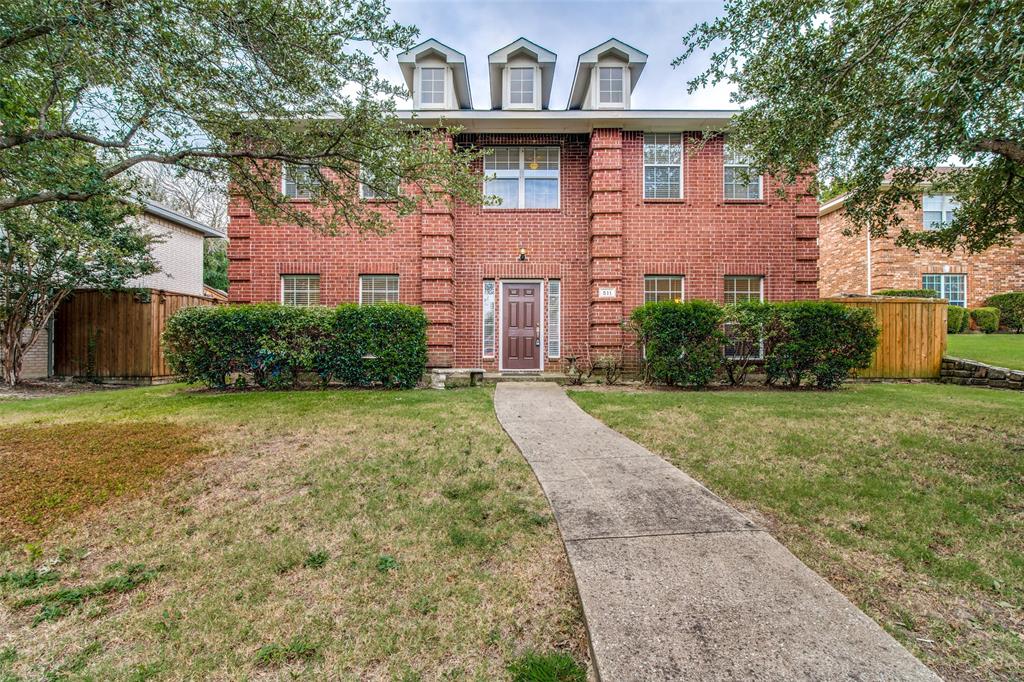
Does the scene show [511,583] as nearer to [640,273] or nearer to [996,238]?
[996,238]

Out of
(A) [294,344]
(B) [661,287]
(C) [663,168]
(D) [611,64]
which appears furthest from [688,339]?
(A) [294,344]

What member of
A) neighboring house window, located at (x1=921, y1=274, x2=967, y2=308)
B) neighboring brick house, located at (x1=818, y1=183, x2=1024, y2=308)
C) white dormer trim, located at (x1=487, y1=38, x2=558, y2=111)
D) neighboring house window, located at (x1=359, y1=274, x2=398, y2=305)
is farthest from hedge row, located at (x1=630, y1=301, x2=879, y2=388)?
neighboring house window, located at (x1=921, y1=274, x2=967, y2=308)

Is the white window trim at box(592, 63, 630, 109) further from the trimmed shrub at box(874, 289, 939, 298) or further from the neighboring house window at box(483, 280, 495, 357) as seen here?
the trimmed shrub at box(874, 289, 939, 298)

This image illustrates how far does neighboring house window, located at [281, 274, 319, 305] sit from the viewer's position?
1142 centimetres

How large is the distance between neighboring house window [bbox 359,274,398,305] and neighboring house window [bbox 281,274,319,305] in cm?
120

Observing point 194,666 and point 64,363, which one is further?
point 64,363

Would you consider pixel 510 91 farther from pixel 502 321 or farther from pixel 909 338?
pixel 909 338

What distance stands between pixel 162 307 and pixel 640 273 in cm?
1193

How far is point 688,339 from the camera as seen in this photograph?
9.32 metres

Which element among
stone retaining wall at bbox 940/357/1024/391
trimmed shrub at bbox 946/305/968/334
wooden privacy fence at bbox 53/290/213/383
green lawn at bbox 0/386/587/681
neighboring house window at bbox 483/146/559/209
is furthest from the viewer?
trimmed shrub at bbox 946/305/968/334

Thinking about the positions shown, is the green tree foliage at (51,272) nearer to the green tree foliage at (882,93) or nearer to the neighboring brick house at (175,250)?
the neighboring brick house at (175,250)

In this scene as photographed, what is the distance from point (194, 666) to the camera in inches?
75.4

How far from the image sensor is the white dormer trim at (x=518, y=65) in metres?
11.4

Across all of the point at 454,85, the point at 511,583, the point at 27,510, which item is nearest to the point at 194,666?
the point at 511,583
